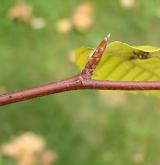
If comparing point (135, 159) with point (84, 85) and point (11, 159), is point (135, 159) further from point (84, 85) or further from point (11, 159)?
point (84, 85)

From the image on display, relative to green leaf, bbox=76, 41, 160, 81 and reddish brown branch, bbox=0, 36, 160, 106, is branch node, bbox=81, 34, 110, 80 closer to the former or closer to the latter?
reddish brown branch, bbox=0, 36, 160, 106

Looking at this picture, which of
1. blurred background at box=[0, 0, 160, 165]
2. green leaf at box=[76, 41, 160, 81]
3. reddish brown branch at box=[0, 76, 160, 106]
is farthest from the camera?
blurred background at box=[0, 0, 160, 165]

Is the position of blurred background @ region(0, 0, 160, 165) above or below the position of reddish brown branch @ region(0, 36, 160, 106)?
below

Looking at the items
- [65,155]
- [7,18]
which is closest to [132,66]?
[65,155]

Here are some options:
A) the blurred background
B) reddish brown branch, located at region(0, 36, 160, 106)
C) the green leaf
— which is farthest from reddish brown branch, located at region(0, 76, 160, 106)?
the blurred background

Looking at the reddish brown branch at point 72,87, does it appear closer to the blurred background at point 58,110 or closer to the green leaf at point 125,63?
the green leaf at point 125,63

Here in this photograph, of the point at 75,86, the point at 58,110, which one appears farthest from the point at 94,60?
the point at 58,110
